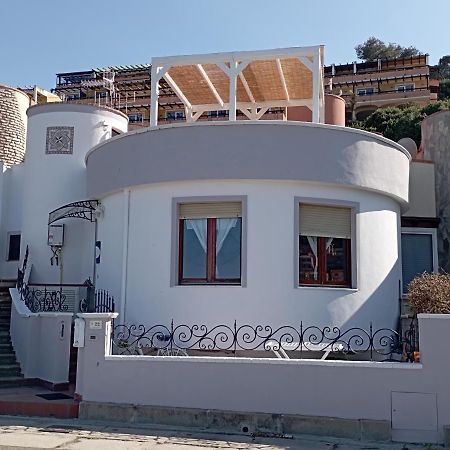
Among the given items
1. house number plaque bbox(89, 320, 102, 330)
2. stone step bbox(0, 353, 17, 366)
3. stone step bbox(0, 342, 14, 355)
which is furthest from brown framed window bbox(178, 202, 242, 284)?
stone step bbox(0, 342, 14, 355)

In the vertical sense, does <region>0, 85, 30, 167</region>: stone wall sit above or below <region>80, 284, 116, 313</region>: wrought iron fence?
above

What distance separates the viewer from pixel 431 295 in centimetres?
986

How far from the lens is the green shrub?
9617mm

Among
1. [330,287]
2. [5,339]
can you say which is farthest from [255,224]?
[5,339]

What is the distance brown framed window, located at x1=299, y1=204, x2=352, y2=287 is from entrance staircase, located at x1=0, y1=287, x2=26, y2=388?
233 inches

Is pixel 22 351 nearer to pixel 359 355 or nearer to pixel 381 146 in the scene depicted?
pixel 359 355

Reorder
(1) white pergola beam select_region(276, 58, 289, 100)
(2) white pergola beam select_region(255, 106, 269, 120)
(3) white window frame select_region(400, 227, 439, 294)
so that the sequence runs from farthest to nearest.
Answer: (2) white pergola beam select_region(255, 106, 269, 120), (3) white window frame select_region(400, 227, 439, 294), (1) white pergola beam select_region(276, 58, 289, 100)

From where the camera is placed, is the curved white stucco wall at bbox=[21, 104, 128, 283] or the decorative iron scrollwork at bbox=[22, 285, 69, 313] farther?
the curved white stucco wall at bbox=[21, 104, 128, 283]

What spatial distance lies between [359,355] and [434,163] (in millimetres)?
6336

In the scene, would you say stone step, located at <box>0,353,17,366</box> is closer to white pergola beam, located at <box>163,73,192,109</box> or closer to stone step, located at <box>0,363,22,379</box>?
stone step, located at <box>0,363,22,379</box>

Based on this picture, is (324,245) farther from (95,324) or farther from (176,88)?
(176,88)

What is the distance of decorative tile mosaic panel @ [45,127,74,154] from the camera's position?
1605 cm

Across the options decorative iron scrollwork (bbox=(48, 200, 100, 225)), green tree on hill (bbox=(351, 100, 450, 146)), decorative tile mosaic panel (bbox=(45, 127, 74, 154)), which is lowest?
decorative iron scrollwork (bbox=(48, 200, 100, 225))

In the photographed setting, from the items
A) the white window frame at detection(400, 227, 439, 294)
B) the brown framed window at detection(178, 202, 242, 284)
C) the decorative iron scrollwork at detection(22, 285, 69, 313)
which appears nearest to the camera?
the brown framed window at detection(178, 202, 242, 284)
